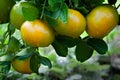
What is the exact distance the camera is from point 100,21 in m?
0.63

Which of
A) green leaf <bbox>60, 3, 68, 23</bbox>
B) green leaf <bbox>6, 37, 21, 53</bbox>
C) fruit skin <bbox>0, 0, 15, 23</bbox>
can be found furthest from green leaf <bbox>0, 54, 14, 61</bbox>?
green leaf <bbox>60, 3, 68, 23</bbox>

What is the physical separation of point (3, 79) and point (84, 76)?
1225 mm

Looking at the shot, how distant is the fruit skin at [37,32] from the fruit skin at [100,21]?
70mm

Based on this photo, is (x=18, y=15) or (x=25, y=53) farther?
(x=25, y=53)


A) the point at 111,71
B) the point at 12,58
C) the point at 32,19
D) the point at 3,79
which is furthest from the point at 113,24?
the point at 111,71

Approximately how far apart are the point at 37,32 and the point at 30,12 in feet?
0.12

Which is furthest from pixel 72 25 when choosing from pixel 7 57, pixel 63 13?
pixel 7 57

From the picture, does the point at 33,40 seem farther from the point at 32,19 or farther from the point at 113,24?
the point at 113,24

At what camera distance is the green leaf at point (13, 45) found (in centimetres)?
82

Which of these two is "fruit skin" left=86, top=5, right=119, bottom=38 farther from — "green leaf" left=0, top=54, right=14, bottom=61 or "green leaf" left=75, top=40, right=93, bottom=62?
"green leaf" left=0, top=54, right=14, bottom=61

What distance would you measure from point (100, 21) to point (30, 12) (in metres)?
0.12

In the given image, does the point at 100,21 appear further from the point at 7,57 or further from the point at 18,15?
the point at 7,57

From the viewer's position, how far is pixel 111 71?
3137mm

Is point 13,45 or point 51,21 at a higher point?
point 51,21
